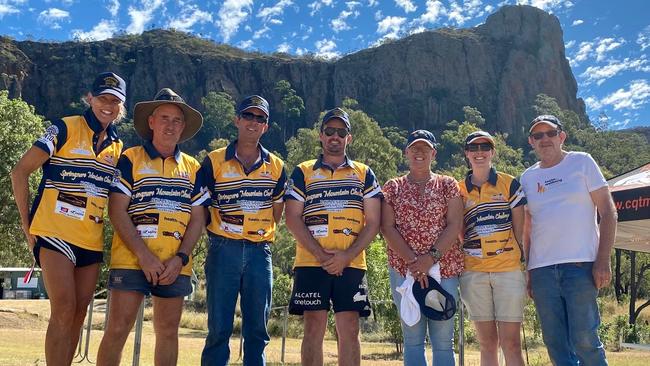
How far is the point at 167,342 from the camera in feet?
13.5

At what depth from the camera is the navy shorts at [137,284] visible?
409 centimetres

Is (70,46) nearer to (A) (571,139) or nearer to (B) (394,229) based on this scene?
(A) (571,139)

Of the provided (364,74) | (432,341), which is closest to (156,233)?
(432,341)

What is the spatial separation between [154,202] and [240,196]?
65 cm

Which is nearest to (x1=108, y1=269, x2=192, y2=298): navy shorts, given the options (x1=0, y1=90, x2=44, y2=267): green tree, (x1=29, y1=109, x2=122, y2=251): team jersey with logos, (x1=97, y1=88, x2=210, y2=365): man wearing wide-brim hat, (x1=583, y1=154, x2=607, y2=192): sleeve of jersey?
(x1=97, y1=88, x2=210, y2=365): man wearing wide-brim hat

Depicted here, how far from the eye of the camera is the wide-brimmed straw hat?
449 centimetres

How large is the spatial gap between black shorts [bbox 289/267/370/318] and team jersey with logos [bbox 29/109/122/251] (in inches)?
60.5

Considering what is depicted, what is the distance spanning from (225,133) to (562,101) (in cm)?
6687

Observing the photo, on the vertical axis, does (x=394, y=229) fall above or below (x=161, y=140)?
below

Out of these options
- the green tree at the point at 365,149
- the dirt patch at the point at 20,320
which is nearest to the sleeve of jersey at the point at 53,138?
the dirt patch at the point at 20,320

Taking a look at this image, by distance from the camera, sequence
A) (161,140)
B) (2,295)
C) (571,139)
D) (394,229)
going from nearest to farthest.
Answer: (161,140), (394,229), (2,295), (571,139)

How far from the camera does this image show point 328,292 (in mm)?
4473

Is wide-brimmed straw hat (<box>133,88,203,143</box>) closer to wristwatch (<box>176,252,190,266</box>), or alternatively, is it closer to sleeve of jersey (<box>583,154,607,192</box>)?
wristwatch (<box>176,252,190,266</box>)

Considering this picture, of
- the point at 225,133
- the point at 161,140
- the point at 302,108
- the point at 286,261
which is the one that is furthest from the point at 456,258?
the point at 302,108
